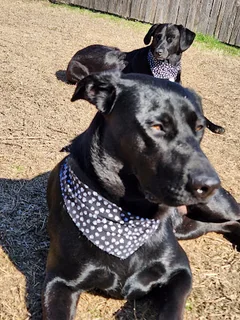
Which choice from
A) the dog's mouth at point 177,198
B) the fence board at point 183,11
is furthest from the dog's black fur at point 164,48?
the dog's mouth at point 177,198

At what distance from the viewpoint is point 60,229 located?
9.44 feet

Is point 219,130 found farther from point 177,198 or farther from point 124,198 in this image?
point 177,198

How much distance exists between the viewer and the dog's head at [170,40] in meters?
7.14

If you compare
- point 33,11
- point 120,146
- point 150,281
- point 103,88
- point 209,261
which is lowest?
point 33,11

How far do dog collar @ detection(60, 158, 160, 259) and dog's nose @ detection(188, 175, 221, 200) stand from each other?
1.92 feet

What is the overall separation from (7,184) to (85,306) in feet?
4.90

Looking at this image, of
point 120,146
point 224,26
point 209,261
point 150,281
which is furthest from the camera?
point 224,26

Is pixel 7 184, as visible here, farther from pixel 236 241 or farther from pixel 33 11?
pixel 33 11

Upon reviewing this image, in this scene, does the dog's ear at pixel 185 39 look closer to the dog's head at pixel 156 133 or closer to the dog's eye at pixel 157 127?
the dog's head at pixel 156 133

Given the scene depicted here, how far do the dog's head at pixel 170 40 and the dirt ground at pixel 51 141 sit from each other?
63cm

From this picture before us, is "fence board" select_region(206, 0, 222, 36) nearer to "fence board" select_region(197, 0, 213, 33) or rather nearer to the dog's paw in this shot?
"fence board" select_region(197, 0, 213, 33)

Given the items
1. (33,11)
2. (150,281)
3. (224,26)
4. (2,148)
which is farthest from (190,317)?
(33,11)

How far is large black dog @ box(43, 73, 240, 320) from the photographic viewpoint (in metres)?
2.39

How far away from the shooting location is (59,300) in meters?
2.65
